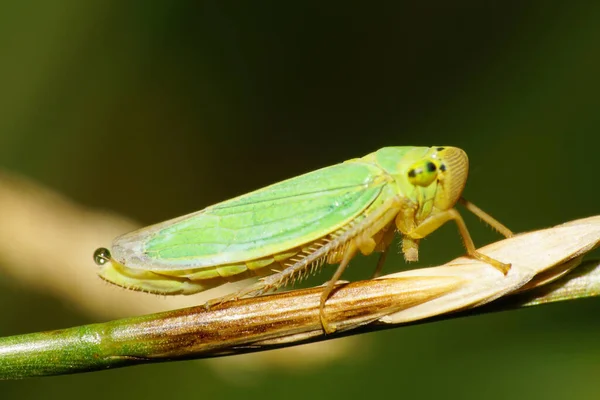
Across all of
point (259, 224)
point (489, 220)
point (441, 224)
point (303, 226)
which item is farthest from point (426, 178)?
point (259, 224)

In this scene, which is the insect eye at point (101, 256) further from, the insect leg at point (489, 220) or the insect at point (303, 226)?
the insect leg at point (489, 220)

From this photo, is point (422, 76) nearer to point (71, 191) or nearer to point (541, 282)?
point (541, 282)

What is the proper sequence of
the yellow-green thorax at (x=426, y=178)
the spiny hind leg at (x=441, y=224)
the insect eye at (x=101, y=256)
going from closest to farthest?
the spiny hind leg at (x=441, y=224) → the insect eye at (x=101, y=256) → the yellow-green thorax at (x=426, y=178)

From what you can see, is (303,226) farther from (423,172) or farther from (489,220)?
A: (489,220)

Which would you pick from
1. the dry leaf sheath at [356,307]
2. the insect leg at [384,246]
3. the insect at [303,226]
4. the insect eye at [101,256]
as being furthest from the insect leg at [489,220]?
the insect eye at [101,256]

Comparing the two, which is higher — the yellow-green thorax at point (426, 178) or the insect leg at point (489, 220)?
the yellow-green thorax at point (426, 178)

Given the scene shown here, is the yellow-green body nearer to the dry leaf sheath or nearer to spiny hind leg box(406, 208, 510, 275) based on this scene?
spiny hind leg box(406, 208, 510, 275)

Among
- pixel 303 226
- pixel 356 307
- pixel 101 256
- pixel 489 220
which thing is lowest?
pixel 356 307
